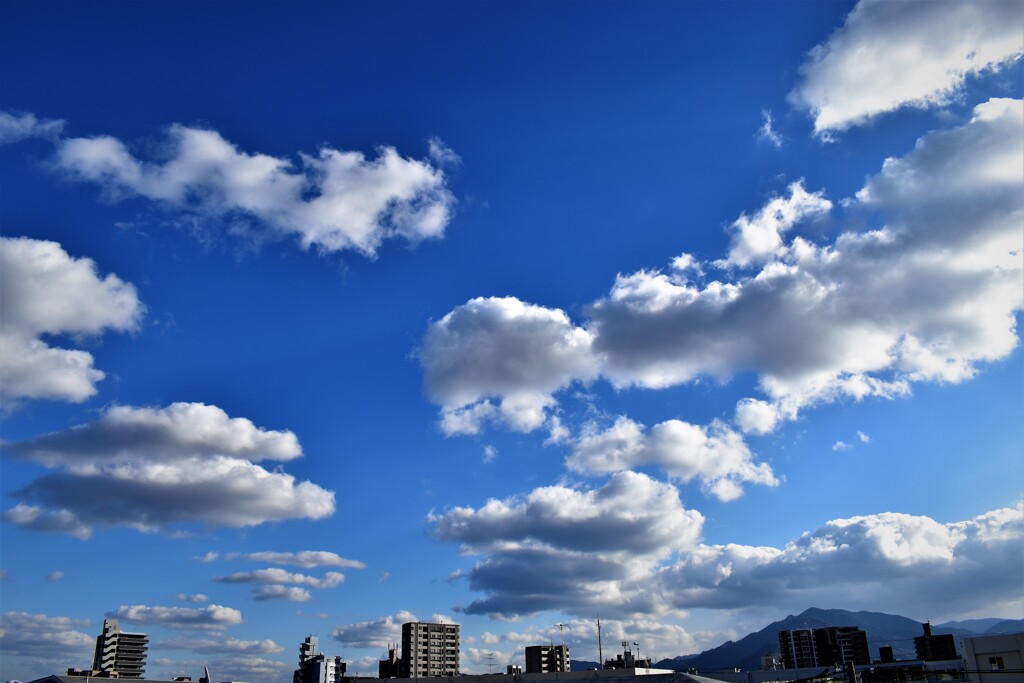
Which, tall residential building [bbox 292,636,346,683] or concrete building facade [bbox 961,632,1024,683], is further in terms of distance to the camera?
concrete building facade [bbox 961,632,1024,683]

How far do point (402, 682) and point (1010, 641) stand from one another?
81.0 metres

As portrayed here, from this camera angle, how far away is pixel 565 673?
333 feet

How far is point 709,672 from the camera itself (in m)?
147

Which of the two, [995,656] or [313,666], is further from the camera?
[995,656]

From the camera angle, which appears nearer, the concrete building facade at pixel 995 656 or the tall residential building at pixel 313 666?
the tall residential building at pixel 313 666

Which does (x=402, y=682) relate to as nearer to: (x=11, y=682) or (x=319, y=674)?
(x=11, y=682)

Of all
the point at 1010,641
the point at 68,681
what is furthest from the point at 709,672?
the point at 68,681

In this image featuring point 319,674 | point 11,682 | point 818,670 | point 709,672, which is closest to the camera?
point 319,674

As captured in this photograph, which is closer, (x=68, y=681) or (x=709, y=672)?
(x=68, y=681)

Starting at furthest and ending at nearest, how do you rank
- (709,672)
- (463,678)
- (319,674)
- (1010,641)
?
(709,672) < (463,678) < (1010,641) < (319,674)

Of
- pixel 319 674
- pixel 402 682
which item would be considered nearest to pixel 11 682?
pixel 402 682

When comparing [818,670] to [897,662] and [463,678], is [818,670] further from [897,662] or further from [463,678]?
[463,678]

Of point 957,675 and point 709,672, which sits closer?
point 957,675

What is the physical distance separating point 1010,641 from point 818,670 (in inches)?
4643
